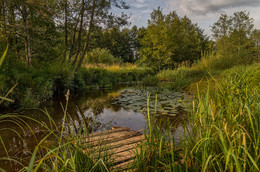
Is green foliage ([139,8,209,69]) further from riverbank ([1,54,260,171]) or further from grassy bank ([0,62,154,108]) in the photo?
riverbank ([1,54,260,171])

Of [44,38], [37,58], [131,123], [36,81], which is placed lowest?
[131,123]

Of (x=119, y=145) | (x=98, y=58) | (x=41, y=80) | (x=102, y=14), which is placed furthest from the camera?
(x=98, y=58)

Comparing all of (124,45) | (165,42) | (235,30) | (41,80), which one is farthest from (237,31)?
(41,80)

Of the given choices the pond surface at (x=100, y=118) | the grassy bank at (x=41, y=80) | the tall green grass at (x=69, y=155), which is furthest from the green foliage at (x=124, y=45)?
the tall green grass at (x=69, y=155)

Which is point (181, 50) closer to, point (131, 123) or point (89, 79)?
point (89, 79)

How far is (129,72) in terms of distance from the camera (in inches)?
554

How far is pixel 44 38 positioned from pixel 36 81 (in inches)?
122

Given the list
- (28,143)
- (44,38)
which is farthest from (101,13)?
(28,143)

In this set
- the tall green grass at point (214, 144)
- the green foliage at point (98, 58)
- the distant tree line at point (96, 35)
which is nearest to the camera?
the tall green grass at point (214, 144)

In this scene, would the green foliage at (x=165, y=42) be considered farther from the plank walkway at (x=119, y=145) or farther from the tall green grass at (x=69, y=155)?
the tall green grass at (x=69, y=155)

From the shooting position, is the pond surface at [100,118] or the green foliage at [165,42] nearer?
the pond surface at [100,118]

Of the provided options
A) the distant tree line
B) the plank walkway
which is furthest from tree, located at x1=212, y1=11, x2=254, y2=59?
the plank walkway

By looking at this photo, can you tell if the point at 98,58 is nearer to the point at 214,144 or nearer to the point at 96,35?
the point at 96,35

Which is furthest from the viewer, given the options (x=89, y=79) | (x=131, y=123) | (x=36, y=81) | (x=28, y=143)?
(x=89, y=79)
